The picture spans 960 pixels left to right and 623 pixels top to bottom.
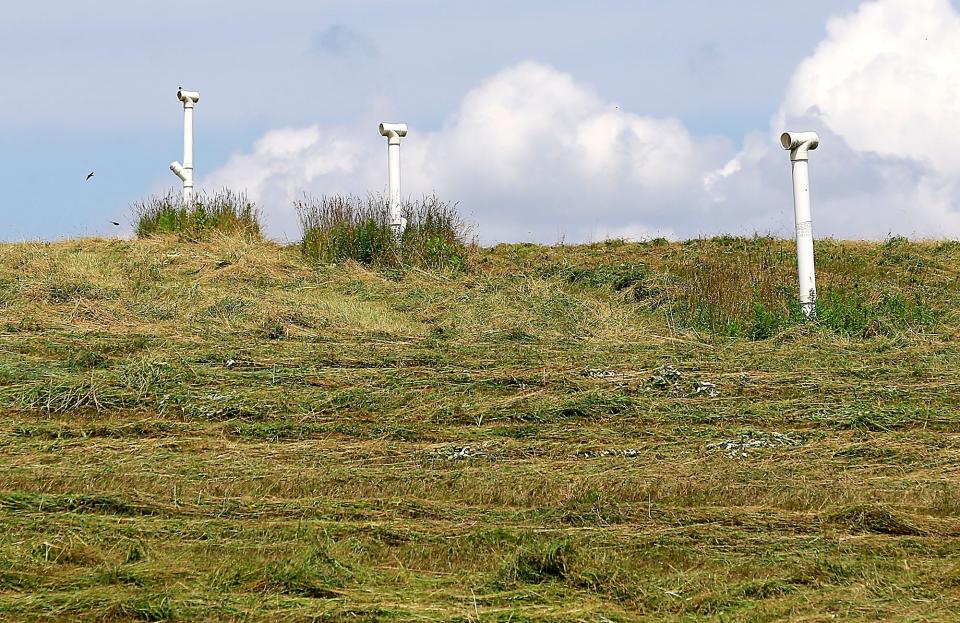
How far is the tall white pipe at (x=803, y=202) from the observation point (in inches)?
400

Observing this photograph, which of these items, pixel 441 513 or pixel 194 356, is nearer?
pixel 441 513

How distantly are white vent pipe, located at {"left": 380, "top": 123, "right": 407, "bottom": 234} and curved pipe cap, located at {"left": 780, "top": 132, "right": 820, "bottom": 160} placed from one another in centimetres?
510

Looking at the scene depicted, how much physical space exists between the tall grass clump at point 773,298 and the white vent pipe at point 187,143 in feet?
27.1

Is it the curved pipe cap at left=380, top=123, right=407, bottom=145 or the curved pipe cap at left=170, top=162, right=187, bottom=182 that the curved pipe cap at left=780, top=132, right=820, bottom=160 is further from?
the curved pipe cap at left=170, top=162, right=187, bottom=182

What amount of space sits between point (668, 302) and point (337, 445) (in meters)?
5.58

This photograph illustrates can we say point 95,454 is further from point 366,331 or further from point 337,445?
point 366,331

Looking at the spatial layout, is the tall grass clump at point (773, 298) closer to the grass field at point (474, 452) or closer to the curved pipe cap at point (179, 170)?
the grass field at point (474, 452)

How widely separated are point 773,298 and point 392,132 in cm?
565

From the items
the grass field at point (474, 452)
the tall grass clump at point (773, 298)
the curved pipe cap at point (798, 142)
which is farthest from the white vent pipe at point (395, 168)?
the curved pipe cap at point (798, 142)

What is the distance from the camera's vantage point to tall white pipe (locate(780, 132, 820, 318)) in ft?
33.3

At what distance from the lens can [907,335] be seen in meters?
9.19

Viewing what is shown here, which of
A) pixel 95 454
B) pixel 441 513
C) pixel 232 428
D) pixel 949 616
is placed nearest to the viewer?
pixel 949 616

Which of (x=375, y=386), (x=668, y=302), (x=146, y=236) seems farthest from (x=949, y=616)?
(x=146, y=236)

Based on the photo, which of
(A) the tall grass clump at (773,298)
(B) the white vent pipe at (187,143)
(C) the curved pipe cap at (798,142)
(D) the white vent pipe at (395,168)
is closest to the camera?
(A) the tall grass clump at (773,298)
